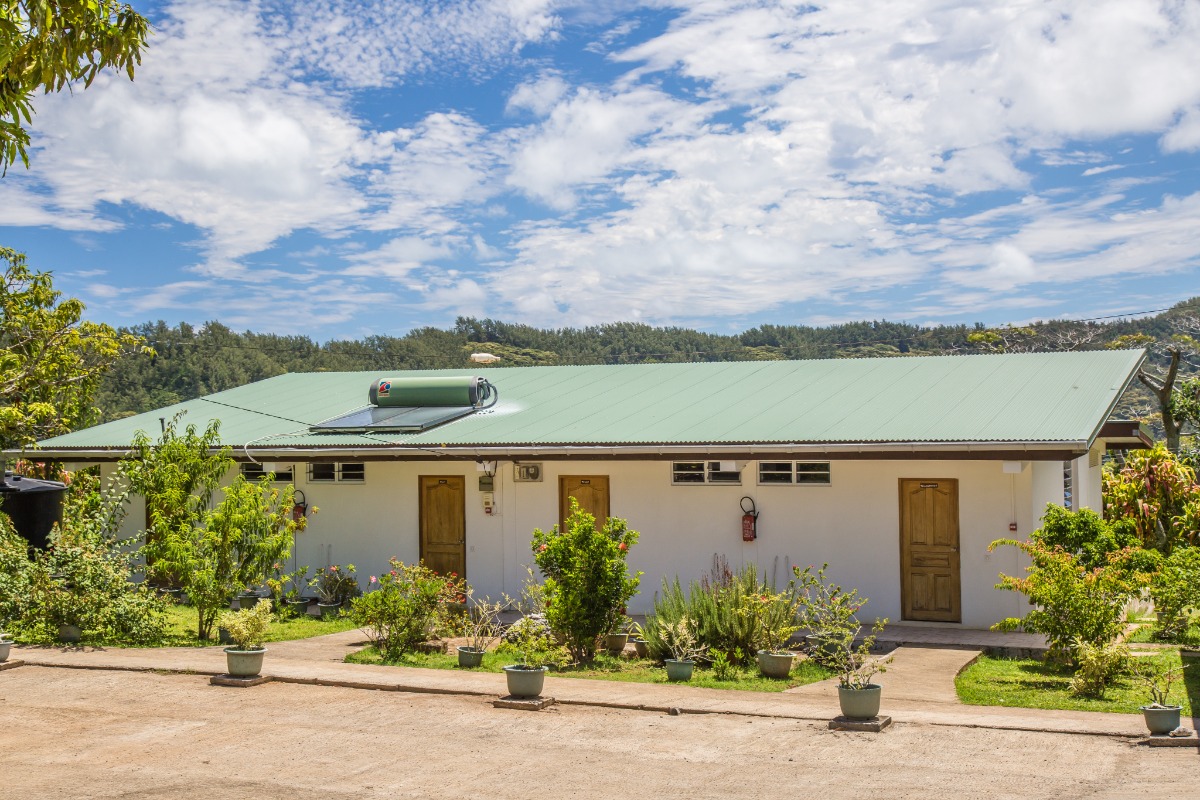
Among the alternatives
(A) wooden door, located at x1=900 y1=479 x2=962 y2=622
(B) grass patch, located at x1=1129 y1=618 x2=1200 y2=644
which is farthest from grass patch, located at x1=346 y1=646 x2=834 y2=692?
(B) grass patch, located at x1=1129 y1=618 x2=1200 y2=644

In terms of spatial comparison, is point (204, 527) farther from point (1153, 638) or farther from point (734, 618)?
point (1153, 638)

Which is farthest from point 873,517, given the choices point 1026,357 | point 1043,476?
point 1026,357

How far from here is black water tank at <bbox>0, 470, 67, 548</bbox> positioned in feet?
53.7

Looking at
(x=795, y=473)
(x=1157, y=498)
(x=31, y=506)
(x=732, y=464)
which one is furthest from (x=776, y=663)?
(x=31, y=506)

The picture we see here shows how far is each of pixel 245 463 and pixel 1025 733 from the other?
1311 cm

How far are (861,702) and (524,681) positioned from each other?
2.90 metres

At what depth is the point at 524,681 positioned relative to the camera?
10.1m

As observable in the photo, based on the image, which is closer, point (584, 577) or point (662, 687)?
point (662, 687)

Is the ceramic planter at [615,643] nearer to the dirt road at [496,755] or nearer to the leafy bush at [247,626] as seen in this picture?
the dirt road at [496,755]

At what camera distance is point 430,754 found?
8.47 metres

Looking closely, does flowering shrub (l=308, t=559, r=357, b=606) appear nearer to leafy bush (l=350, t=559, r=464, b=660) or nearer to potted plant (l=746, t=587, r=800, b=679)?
leafy bush (l=350, t=559, r=464, b=660)

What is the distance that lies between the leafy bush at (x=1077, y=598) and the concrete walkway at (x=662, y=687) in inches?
45.5

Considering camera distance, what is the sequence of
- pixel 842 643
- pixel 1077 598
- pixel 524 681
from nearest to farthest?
1. pixel 842 643
2. pixel 524 681
3. pixel 1077 598

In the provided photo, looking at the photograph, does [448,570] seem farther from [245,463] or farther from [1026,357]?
[1026,357]
